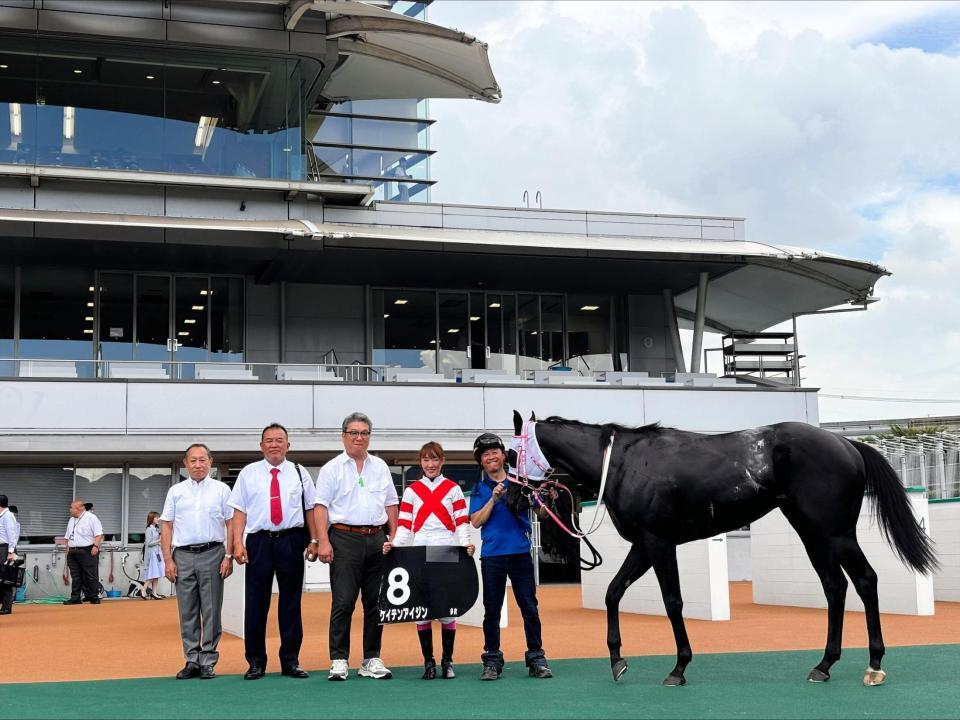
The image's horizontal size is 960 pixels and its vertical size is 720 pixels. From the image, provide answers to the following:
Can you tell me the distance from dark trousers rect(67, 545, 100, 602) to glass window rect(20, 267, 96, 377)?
5.98 m

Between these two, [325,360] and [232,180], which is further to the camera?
[325,360]

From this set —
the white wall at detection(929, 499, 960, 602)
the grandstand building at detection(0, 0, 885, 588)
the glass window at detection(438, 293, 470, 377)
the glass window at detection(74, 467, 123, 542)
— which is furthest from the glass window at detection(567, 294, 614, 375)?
the white wall at detection(929, 499, 960, 602)

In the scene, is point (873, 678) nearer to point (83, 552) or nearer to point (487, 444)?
point (487, 444)

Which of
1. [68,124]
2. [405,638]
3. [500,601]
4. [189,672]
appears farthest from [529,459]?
[68,124]

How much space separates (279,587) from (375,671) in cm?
96

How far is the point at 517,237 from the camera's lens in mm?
24828

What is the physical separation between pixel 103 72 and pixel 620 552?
562 inches

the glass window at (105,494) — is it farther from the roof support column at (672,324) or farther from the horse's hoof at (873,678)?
the horse's hoof at (873,678)

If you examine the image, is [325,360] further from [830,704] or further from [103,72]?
[830,704]

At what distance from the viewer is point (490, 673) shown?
8.34m

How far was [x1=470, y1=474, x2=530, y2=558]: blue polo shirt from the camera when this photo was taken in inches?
342

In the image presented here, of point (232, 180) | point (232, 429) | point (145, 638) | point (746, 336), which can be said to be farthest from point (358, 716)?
point (746, 336)

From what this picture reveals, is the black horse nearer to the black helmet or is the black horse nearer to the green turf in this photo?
the black helmet

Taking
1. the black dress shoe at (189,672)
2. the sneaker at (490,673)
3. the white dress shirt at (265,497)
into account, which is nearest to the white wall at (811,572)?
the sneaker at (490,673)
